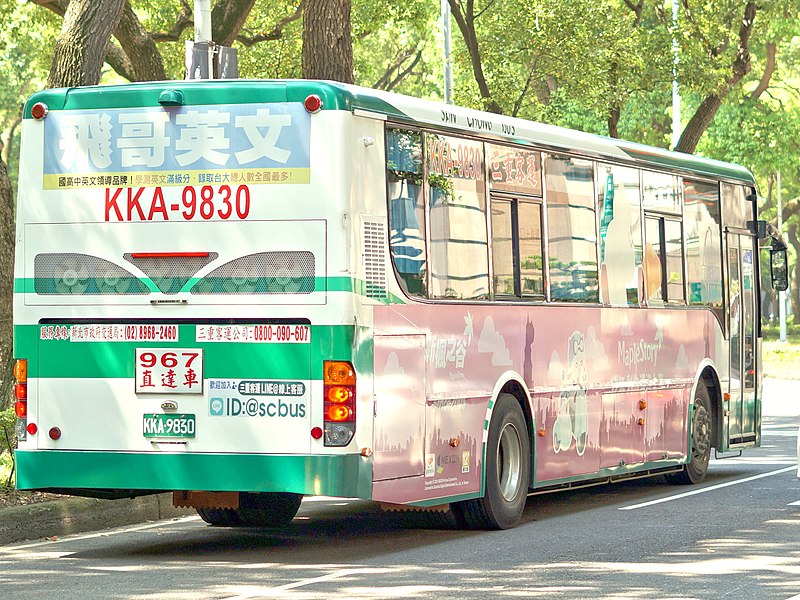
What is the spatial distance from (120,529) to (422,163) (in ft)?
12.5

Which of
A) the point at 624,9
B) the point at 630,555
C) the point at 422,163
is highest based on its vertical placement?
the point at 624,9

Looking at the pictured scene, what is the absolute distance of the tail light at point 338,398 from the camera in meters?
10.4

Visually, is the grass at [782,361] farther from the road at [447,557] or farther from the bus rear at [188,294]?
the bus rear at [188,294]

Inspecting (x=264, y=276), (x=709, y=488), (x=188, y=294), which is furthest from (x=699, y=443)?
(x=188, y=294)

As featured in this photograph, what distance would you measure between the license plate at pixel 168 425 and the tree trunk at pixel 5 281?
593 centimetres

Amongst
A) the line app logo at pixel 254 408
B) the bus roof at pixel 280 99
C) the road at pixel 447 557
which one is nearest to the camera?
the road at pixel 447 557

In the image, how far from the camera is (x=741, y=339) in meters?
17.8

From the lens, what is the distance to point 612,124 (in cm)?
3072

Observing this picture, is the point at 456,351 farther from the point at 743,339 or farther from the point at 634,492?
the point at 743,339

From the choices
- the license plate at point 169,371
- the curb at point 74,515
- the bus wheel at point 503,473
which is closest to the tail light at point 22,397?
the license plate at point 169,371

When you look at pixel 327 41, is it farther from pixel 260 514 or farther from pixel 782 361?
pixel 782 361

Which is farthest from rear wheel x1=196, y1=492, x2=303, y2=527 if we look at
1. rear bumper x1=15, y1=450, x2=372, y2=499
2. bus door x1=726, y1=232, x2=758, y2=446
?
bus door x1=726, y1=232, x2=758, y2=446

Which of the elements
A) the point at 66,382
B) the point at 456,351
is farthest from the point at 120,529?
the point at 456,351

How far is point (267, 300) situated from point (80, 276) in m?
1.41
